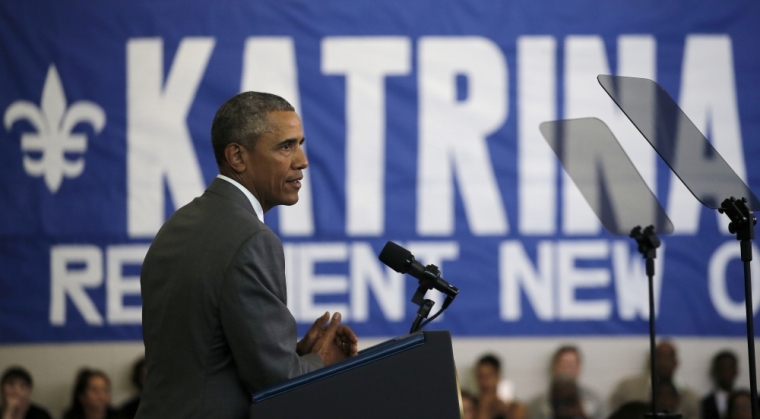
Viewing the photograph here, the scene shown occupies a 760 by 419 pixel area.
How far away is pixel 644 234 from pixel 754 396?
116 cm

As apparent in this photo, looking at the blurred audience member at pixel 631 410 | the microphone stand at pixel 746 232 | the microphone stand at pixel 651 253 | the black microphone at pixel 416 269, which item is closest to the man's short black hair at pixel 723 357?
the blurred audience member at pixel 631 410

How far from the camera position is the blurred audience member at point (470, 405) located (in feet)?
15.1

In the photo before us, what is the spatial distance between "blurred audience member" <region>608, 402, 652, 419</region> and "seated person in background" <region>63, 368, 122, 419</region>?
2.81 m

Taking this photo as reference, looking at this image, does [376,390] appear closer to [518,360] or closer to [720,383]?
[518,360]

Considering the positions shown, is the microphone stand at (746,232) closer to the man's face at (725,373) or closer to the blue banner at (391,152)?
the blue banner at (391,152)

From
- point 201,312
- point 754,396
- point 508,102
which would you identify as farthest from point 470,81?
point 201,312

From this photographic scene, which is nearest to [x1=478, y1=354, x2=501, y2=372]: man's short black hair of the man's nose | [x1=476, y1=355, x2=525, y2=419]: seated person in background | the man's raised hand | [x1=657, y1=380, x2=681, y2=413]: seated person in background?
[x1=476, y1=355, x2=525, y2=419]: seated person in background

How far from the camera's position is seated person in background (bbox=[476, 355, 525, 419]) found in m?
4.65

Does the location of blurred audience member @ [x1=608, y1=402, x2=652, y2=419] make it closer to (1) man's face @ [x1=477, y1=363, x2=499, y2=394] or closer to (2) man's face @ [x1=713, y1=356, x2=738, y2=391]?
(2) man's face @ [x1=713, y1=356, x2=738, y2=391]

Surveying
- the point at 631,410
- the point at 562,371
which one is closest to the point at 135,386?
the point at 562,371

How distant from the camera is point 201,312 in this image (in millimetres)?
1663

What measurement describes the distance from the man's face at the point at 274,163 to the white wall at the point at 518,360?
2913 millimetres

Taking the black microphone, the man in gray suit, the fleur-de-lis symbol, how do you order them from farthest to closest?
1. the fleur-de-lis symbol
2. the black microphone
3. the man in gray suit

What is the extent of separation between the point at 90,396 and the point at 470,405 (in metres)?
2.14
